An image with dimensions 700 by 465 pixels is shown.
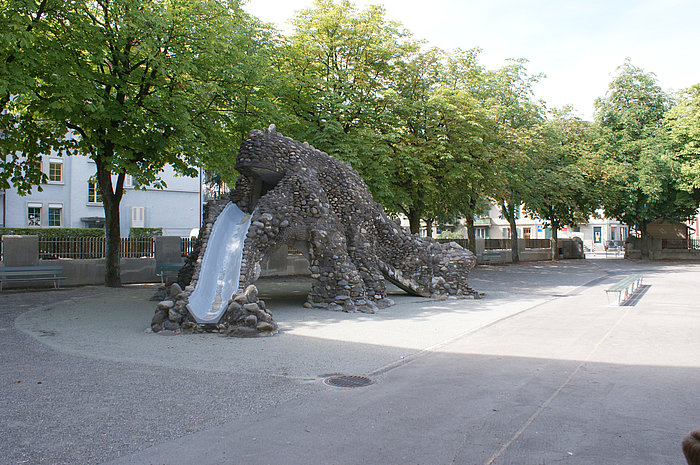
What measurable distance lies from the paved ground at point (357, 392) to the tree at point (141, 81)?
6.23 metres

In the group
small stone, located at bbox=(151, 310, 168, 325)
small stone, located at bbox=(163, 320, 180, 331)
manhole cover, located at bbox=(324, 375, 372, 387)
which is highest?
small stone, located at bbox=(151, 310, 168, 325)

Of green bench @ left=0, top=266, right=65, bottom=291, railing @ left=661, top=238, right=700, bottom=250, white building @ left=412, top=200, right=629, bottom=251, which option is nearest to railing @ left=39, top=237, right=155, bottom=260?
green bench @ left=0, top=266, right=65, bottom=291

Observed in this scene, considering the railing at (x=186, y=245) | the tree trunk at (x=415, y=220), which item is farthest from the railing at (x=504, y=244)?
the railing at (x=186, y=245)

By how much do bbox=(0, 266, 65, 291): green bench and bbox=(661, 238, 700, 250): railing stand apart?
146ft

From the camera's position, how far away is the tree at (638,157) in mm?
35844

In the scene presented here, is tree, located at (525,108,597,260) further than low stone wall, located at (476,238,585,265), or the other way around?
low stone wall, located at (476,238,585,265)

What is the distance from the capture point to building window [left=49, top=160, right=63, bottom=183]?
35.9m

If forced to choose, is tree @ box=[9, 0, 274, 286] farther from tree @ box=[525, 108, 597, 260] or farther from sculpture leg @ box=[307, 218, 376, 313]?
tree @ box=[525, 108, 597, 260]

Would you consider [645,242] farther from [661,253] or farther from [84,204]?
[84,204]

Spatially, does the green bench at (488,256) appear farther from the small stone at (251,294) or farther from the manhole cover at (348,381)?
the manhole cover at (348,381)

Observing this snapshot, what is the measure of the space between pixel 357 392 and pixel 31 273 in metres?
15.4

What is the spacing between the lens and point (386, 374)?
269 inches

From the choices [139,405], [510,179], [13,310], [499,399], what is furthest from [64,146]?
[510,179]

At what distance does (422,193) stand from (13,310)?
17.5 metres
